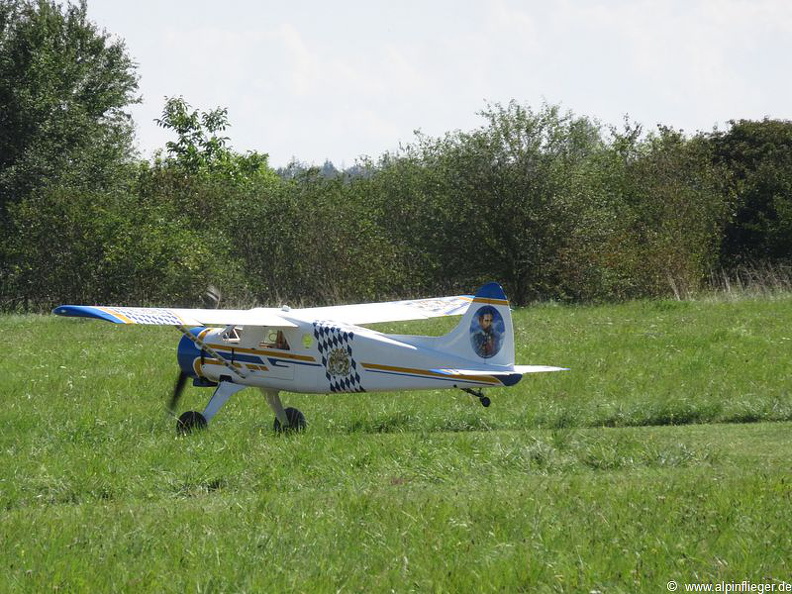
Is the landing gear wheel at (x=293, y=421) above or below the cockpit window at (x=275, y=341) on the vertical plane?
below

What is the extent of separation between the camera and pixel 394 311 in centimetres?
1585

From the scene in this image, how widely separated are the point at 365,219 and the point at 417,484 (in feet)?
93.5

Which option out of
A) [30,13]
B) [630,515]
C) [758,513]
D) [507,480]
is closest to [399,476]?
[507,480]

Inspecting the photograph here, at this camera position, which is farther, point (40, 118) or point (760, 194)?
point (760, 194)

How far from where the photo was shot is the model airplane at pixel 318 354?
41.5 ft

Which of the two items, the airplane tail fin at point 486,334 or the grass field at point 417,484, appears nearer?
the grass field at point 417,484

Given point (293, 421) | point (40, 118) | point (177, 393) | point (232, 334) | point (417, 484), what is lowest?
point (417, 484)

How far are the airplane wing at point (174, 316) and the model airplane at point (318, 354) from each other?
13 mm

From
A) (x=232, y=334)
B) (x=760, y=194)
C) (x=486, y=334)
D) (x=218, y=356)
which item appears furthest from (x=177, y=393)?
(x=760, y=194)

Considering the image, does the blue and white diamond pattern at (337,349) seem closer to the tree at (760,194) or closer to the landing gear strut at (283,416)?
the landing gear strut at (283,416)

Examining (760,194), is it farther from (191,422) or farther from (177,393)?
(191,422)

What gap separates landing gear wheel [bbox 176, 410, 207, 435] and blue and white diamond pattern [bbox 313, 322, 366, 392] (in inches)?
67.2

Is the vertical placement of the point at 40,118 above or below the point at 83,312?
above

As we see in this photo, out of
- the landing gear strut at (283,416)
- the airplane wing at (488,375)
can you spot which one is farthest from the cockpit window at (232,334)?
the airplane wing at (488,375)
